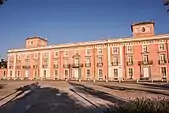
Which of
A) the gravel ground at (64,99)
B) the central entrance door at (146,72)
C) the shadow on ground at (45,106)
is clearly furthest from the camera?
the central entrance door at (146,72)

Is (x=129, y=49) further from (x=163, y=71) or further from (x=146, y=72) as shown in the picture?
(x=163, y=71)

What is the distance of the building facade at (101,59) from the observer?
153 feet

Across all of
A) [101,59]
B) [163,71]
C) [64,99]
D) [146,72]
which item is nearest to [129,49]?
[146,72]

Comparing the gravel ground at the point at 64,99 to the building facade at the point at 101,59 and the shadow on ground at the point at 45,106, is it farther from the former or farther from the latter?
the building facade at the point at 101,59

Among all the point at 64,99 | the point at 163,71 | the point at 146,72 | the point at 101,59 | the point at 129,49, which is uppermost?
the point at 129,49

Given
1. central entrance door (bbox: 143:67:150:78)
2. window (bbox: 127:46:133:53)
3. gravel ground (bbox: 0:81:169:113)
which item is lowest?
gravel ground (bbox: 0:81:169:113)

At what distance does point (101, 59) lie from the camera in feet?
169

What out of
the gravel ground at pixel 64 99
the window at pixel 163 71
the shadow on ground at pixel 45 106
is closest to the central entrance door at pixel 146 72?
the window at pixel 163 71

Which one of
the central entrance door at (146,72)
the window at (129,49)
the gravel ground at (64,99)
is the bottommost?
the gravel ground at (64,99)

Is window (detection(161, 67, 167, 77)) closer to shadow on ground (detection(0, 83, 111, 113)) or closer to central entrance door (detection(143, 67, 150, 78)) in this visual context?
central entrance door (detection(143, 67, 150, 78))

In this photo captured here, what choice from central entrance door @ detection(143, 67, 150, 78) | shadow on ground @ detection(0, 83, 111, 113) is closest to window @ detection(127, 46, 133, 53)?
central entrance door @ detection(143, 67, 150, 78)

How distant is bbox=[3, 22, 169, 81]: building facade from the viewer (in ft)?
153

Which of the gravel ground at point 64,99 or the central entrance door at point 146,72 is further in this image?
the central entrance door at point 146,72

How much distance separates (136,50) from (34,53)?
28900 millimetres
